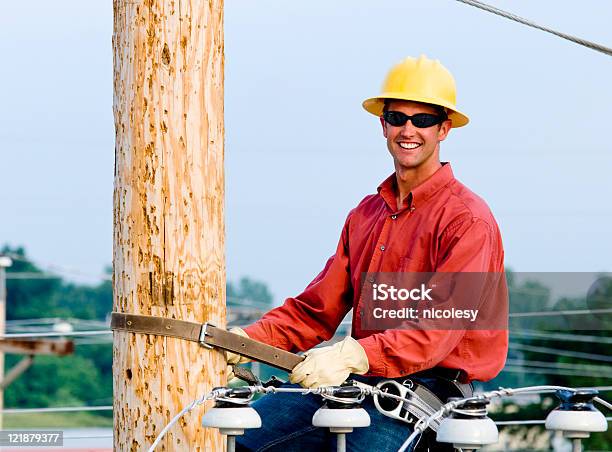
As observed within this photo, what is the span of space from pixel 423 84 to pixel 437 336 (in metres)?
0.80

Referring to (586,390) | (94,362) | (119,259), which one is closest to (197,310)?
(119,259)

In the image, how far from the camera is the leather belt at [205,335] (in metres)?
3.14

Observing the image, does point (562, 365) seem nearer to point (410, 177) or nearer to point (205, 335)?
point (410, 177)

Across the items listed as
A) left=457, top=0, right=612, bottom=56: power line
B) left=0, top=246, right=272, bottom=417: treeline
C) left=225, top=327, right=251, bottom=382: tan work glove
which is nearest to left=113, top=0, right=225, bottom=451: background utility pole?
left=225, top=327, right=251, bottom=382: tan work glove

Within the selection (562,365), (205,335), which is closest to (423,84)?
(205,335)

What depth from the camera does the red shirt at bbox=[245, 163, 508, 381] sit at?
3264 mm

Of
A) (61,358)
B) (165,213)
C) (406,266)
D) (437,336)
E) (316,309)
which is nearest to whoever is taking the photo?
(165,213)

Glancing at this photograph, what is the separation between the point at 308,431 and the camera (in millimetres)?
3398

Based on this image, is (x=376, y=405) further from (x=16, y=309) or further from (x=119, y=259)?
(x=16, y=309)

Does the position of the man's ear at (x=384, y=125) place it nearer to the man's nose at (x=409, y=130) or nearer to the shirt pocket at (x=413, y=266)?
the man's nose at (x=409, y=130)

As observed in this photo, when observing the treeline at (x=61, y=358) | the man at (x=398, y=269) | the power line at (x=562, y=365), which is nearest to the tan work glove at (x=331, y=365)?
the man at (x=398, y=269)

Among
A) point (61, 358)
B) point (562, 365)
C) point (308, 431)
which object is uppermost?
point (308, 431)

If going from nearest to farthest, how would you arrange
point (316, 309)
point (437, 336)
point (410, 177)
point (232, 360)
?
point (437, 336)
point (232, 360)
point (410, 177)
point (316, 309)

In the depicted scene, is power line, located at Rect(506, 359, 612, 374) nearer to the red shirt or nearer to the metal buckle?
the red shirt
